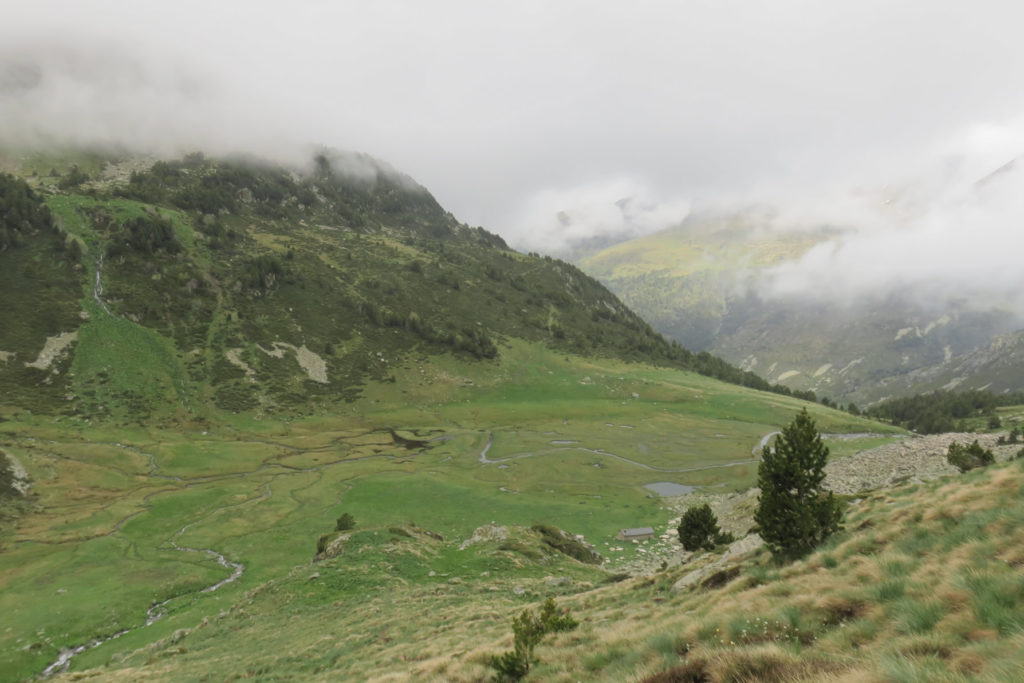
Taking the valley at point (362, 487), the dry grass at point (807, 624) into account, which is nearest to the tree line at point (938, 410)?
the valley at point (362, 487)

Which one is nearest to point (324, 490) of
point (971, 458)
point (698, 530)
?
point (698, 530)

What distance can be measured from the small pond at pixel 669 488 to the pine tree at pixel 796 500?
56184 mm

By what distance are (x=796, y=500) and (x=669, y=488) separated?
61117mm

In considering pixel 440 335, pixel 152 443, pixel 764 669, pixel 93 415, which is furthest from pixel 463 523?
pixel 440 335

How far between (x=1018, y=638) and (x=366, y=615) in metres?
27.9

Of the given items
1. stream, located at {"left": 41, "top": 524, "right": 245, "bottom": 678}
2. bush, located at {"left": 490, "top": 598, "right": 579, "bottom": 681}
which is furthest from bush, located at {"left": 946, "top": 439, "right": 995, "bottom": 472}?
stream, located at {"left": 41, "top": 524, "right": 245, "bottom": 678}

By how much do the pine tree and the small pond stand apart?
5618 centimetres

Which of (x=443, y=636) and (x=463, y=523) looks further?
(x=463, y=523)

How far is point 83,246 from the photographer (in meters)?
150

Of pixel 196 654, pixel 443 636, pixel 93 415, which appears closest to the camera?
pixel 443 636

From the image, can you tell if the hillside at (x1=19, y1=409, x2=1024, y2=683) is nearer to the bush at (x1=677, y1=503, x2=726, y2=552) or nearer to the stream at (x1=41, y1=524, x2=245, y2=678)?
the stream at (x1=41, y1=524, x2=245, y2=678)

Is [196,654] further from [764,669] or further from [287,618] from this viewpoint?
[764,669]

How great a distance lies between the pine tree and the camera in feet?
57.7

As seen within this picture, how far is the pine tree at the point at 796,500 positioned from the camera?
17.6 m
